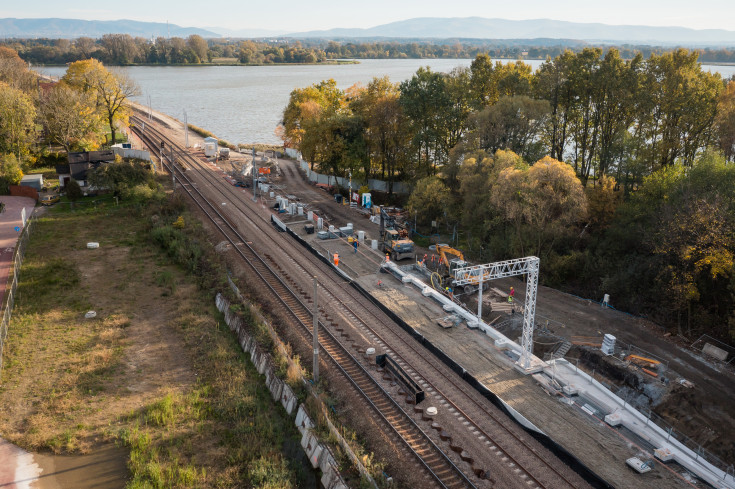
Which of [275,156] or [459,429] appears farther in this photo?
[275,156]

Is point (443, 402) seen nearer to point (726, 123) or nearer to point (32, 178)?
point (726, 123)

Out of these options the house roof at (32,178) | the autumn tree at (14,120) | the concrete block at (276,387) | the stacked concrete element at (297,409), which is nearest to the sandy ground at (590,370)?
the stacked concrete element at (297,409)

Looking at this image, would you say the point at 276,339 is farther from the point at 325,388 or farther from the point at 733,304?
the point at 733,304

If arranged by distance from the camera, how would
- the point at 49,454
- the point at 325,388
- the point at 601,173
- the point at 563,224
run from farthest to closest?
the point at 601,173
the point at 563,224
the point at 325,388
the point at 49,454

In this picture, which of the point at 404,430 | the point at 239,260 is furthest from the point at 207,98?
the point at 404,430

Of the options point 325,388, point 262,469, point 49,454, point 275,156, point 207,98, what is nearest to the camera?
point 262,469

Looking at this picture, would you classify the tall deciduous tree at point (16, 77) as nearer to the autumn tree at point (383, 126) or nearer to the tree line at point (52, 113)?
the tree line at point (52, 113)

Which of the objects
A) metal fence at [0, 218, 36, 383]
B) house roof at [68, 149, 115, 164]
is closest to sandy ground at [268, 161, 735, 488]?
metal fence at [0, 218, 36, 383]

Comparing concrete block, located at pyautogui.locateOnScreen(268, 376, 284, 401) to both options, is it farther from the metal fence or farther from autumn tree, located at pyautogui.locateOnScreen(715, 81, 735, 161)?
autumn tree, located at pyautogui.locateOnScreen(715, 81, 735, 161)
